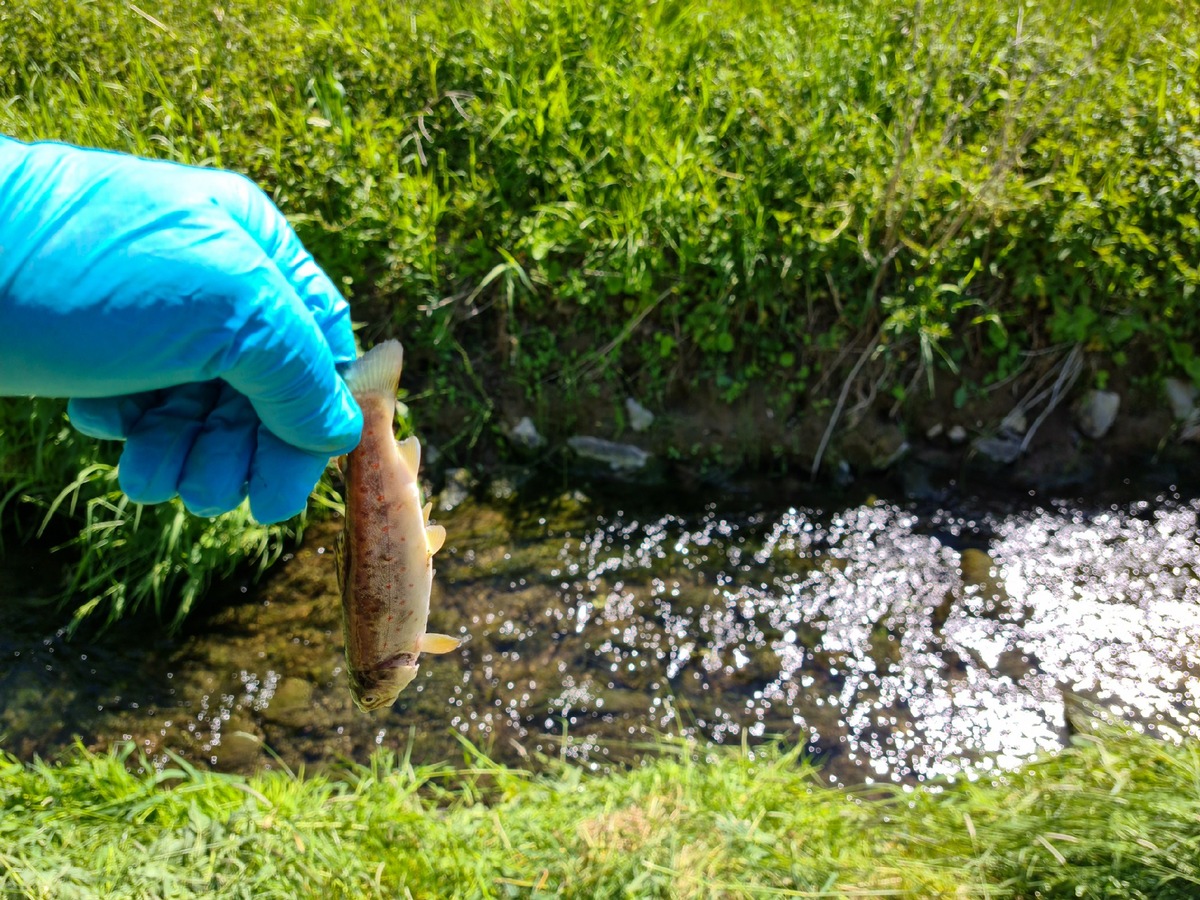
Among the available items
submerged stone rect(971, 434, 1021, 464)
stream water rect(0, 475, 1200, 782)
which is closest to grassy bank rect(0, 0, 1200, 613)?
submerged stone rect(971, 434, 1021, 464)

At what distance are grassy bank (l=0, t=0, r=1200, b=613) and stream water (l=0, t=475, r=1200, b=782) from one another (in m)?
0.49

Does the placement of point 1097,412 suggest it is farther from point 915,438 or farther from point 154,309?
point 154,309

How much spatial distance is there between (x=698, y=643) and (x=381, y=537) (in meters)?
2.36

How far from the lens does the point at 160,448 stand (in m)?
2.00

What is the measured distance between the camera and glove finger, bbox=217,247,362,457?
176cm

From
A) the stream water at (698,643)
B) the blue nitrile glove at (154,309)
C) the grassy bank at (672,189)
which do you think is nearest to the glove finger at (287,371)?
the blue nitrile glove at (154,309)

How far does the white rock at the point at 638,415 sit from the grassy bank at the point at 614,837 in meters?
2.05

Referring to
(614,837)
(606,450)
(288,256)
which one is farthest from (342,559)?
(606,450)

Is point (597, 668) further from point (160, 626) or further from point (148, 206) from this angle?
point (148, 206)

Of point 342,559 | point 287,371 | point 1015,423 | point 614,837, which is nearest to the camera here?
point 287,371

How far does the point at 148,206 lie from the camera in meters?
1.68

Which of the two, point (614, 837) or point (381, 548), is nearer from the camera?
point (381, 548)

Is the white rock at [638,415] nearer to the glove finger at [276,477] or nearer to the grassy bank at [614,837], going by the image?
the grassy bank at [614,837]

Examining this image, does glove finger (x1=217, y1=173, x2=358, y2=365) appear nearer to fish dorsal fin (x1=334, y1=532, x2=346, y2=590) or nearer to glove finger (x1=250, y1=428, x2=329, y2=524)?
glove finger (x1=250, y1=428, x2=329, y2=524)
